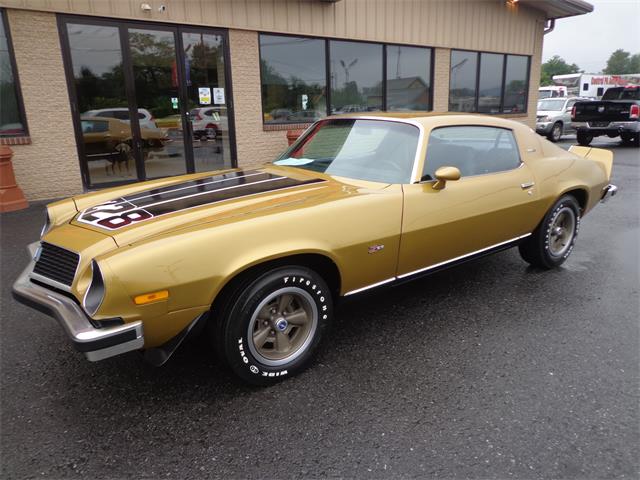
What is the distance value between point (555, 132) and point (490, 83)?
4670mm

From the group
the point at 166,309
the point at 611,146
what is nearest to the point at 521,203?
the point at 166,309

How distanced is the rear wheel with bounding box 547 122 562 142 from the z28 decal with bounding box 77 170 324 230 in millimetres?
16693

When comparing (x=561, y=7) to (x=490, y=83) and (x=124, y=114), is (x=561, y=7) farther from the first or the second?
(x=124, y=114)

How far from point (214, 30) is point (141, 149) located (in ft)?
8.73

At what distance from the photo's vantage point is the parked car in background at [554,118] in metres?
17.1

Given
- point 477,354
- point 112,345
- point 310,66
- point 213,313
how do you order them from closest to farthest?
point 112,345 < point 213,313 < point 477,354 < point 310,66

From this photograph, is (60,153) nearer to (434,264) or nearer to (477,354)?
(434,264)

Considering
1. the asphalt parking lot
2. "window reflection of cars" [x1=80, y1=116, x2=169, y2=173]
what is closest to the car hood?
the asphalt parking lot

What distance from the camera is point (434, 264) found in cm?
338

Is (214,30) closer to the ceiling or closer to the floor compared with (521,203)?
closer to the ceiling

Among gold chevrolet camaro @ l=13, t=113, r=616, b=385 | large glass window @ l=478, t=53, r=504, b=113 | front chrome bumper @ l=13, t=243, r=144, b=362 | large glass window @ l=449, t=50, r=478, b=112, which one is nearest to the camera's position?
front chrome bumper @ l=13, t=243, r=144, b=362

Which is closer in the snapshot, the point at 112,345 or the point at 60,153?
the point at 112,345

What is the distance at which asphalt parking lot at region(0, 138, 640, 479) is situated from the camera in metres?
2.10

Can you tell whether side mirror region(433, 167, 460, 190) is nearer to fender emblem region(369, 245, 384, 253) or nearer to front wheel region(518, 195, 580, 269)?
fender emblem region(369, 245, 384, 253)
